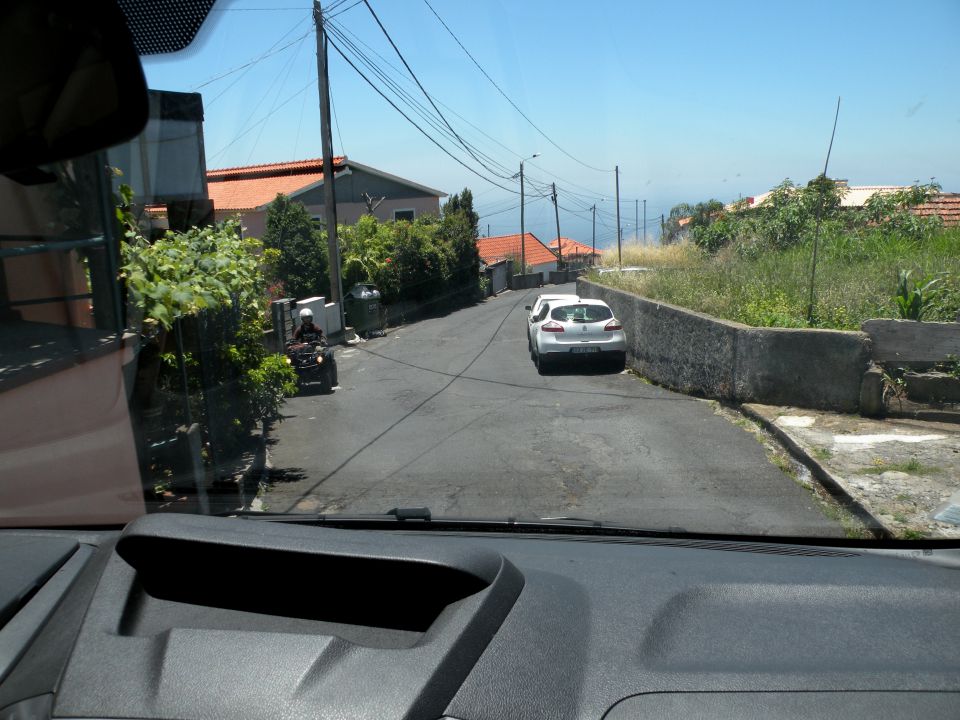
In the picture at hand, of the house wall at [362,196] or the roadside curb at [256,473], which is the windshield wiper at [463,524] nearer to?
the roadside curb at [256,473]

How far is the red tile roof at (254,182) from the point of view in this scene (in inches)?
595

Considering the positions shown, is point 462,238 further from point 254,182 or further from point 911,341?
→ point 911,341

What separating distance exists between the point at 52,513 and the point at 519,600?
4.40 meters

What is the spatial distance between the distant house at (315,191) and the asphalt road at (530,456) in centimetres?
354

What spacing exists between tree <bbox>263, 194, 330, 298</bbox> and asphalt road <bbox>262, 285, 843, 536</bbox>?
6.22m

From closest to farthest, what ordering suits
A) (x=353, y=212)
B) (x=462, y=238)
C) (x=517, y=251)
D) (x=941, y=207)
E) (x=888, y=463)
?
(x=888, y=463), (x=941, y=207), (x=353, y=212), (x=462, y=238), (x=517, y=251)

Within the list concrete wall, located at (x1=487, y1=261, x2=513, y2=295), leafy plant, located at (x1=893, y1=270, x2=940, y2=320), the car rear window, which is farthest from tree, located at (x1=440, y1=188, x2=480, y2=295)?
leafy plant, located at (x1=893, y1=270, x2=940, y2=320)

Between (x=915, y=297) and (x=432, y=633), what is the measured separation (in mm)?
9660

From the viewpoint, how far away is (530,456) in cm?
795

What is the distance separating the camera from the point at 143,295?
6.53 metres

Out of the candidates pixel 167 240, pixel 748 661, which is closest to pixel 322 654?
pixel 748 661

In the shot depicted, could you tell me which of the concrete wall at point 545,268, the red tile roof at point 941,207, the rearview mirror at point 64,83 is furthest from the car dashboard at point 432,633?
the concrete wall at point 545,268

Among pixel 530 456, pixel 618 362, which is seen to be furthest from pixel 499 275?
pixel 530 456

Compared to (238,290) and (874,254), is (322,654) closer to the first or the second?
(238,290)
